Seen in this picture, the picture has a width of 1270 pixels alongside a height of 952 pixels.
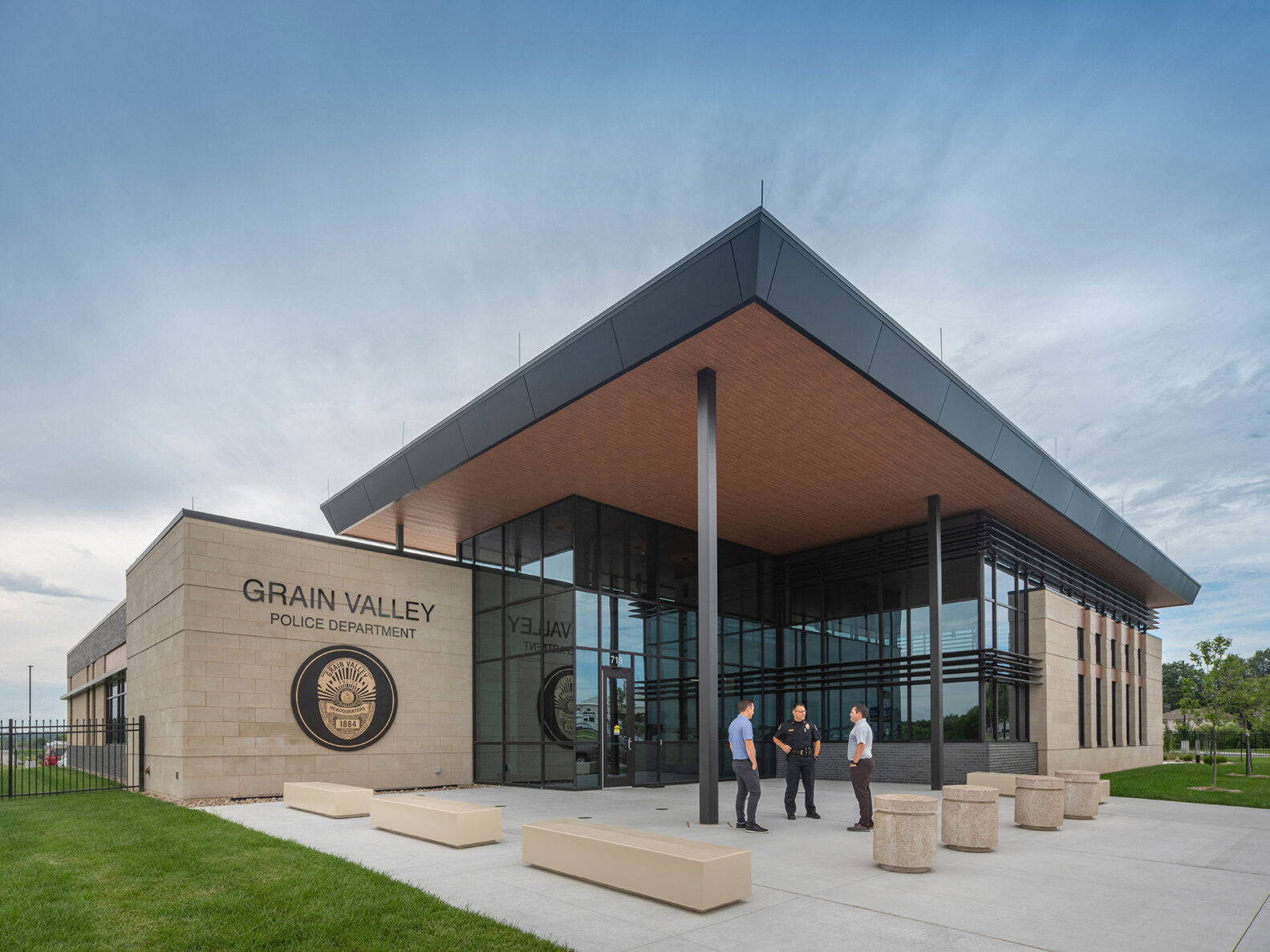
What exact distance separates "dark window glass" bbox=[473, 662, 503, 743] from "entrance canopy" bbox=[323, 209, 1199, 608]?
3610 millimetres

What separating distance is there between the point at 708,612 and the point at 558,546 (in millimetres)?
7534

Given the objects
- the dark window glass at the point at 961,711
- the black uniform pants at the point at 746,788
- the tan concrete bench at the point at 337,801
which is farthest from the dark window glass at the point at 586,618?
the dark window glass at the point at 961,711

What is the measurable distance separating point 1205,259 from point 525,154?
20.9 m

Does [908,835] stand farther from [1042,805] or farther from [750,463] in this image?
[750,463]

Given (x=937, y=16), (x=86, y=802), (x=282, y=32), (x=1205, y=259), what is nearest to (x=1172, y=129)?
(x=937, y=16)

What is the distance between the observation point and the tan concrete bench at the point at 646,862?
21.3 feet

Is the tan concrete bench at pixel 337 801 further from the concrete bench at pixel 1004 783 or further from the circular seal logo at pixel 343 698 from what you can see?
the concrete bench at pixel 1004 783

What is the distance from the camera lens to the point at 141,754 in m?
17.0

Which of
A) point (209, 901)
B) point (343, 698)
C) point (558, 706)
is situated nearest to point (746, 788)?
point (209, 901)

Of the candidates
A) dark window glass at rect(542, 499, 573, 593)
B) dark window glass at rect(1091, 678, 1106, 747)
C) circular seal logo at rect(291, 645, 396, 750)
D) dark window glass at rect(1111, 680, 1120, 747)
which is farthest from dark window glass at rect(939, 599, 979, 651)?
circular seal logo at rect(291, 645, 396, 750)

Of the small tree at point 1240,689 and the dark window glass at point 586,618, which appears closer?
the dark window glass at point 586,618

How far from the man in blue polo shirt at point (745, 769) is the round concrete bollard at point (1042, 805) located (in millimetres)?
3614

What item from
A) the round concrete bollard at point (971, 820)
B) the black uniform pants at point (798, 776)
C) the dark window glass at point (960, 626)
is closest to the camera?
the round concrete bollard at point (971, 820)

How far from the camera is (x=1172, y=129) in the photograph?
14.5 metres
